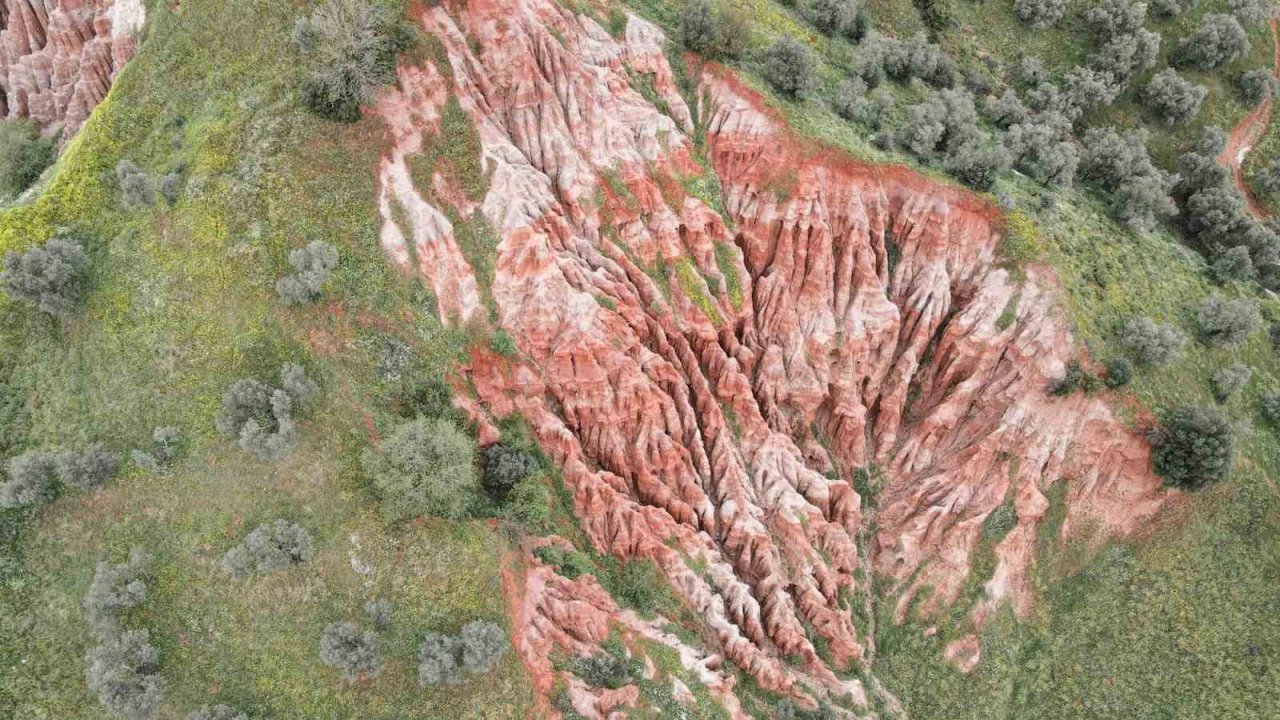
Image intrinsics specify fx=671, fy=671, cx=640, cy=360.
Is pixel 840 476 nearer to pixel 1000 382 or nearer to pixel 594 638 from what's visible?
pixel 1000 382

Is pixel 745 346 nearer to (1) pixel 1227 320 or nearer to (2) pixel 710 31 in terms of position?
(2) pixel 710 31

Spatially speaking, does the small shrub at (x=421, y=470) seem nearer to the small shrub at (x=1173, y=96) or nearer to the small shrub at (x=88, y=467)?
the small shrub at (x=88, y=467)

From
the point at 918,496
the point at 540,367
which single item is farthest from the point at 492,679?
the point at 918,496

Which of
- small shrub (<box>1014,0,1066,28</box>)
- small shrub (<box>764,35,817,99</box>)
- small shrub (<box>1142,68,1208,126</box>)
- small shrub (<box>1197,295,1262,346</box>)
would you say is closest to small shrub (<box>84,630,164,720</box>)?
small shrub (<box>764,35,817,99</box>)

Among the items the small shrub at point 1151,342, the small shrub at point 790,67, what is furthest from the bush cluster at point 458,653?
the small shrub at point 1151,342

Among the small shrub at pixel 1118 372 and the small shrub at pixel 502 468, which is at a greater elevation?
the small shrub at pixel 1118 372

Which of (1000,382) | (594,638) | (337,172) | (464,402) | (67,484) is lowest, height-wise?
(594,638)

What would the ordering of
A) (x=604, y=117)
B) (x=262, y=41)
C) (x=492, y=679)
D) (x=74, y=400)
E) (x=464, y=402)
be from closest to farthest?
(x=492, y=679) → (x=74, y=400) → (x=464, y=402) → (x=262, y=41) → (x=604, y=117)

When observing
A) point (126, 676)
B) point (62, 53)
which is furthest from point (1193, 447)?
point (62, 53)
